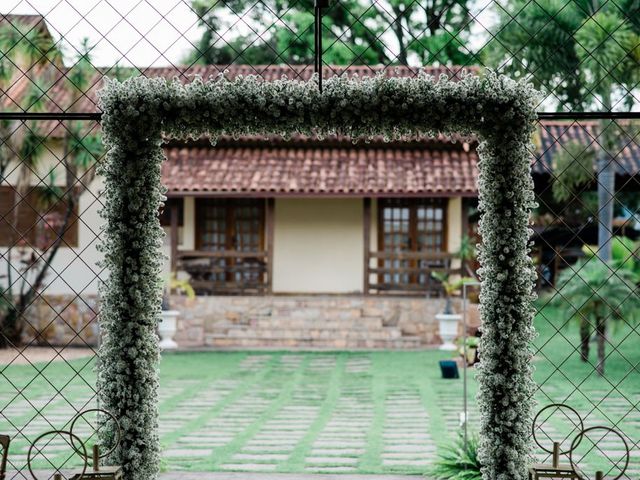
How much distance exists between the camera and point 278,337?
15.0m

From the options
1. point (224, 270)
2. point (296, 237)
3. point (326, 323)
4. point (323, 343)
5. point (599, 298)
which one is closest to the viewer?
point (599, 298)

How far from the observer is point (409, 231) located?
16.6 metres

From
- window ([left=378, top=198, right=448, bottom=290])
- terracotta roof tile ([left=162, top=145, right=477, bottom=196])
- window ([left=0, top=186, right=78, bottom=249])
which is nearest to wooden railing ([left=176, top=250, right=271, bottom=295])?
terracotta roof tile ([left=162, top=145, right=477, bottom=196])

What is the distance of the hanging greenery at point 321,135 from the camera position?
5621mm

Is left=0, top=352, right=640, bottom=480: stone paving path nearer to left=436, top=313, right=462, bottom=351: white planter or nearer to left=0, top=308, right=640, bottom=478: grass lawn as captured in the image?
left=0, top=308, right=640, bottom=478: grass lawn

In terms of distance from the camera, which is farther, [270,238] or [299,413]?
[270,238]

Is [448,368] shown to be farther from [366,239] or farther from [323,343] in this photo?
[366,239]

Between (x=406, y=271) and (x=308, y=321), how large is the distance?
2.19 meters

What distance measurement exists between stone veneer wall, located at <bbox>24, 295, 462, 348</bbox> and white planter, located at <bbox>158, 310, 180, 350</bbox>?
0.44 metres

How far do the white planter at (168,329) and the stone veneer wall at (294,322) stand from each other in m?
0.44

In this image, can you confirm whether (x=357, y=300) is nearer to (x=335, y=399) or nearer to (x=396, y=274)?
(x=396, y=274)

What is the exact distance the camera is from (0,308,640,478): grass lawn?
7.27 meters

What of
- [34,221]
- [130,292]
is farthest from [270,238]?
[130,292]

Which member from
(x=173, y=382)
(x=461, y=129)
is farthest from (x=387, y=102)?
(x=173, y=382)
